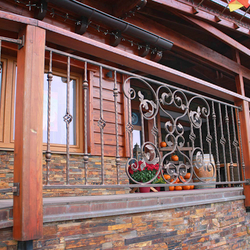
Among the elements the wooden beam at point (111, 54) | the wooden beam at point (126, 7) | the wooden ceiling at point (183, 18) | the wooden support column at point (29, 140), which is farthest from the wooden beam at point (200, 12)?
the wooden support column at point (29, 140)

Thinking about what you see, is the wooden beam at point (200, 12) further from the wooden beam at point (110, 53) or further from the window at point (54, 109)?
the wooden beam at point (110, 53)

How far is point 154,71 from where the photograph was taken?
7.54 feet

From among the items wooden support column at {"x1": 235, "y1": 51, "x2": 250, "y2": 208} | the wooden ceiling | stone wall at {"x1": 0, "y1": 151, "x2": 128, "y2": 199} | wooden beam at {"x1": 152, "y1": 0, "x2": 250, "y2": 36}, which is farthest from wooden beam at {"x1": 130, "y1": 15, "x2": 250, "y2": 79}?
stone wall at {"x1": 0, "y1": 151, "x2": 128, "y2": 199}

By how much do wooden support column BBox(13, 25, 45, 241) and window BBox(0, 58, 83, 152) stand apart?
6.52 ft

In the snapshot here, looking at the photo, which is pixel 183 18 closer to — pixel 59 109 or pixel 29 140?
pixel 59 109

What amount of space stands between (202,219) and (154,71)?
1.30 m

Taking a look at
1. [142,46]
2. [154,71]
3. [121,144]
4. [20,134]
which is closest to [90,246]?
[20,134]

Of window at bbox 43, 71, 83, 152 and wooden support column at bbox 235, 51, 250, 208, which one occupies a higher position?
window at bbox 43, 71, 83, 152

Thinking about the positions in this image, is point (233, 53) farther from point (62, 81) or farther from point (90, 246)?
point (90, 246)

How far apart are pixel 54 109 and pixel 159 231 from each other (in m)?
2.48

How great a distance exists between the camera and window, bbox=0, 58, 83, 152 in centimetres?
328

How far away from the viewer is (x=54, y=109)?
3887mm

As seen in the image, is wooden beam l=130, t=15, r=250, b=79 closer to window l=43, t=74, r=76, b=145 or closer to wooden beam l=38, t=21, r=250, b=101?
window l=43, t=74, r=76, b=145

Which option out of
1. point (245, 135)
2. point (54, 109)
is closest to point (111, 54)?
point (245, 135)
